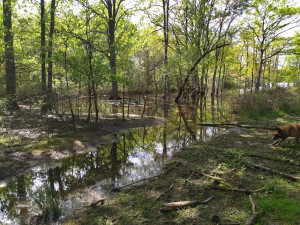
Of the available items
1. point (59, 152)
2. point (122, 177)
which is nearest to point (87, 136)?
point (59, 152)

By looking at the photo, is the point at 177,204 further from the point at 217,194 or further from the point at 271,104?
the point at 271,104

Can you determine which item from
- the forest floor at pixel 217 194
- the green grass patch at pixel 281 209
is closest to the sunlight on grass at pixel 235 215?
the forest floor at pixel 217 194

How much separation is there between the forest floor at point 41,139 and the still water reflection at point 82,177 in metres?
0.53

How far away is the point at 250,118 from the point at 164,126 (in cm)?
633

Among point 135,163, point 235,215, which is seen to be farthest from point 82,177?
point 235,215

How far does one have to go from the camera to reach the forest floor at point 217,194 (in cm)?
386

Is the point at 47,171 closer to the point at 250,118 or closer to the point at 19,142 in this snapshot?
the point at 19,142

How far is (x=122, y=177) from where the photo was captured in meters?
6.36

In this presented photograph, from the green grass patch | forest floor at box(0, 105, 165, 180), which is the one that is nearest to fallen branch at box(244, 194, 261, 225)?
the green grass patch

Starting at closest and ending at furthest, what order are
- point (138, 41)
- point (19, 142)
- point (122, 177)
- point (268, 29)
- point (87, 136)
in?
1. point (122, 177)
2. point (19, 142)
3. point (87, 136)
4. point (268, 29)
5. point (138, 41)

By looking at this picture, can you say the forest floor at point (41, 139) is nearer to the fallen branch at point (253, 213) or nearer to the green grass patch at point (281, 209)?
the fallen branch at point (253, 213)

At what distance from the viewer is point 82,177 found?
643 cm

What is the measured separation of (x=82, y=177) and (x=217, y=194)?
4135mm

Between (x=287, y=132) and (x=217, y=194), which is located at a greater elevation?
(x=287, y=132)
